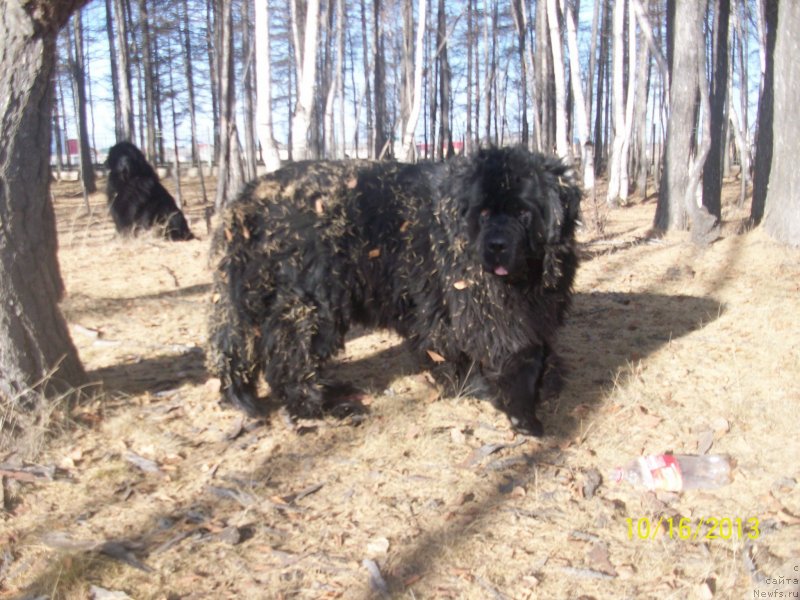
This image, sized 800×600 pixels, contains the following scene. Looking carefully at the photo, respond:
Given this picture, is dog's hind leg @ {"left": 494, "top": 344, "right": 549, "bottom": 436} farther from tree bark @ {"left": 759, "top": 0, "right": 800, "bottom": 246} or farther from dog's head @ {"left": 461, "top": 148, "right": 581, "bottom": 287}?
tree bark @ {"left": 759, "top": 0, "right": 800, "bottom": 246}

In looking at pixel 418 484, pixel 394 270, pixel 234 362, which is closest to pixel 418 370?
pixel 394 270

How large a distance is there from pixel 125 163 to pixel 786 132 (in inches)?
354

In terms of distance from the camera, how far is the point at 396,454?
380 cm

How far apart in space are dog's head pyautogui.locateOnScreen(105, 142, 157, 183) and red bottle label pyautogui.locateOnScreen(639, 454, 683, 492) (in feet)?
30.4

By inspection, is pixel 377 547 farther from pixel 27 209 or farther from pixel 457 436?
pixel 27 209

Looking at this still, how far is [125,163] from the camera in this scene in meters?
10.5

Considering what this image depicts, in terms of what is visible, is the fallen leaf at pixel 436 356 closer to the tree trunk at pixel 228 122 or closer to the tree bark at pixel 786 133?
the tree bark at pixel 786 133

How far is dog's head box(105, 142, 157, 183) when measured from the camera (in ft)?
34.6

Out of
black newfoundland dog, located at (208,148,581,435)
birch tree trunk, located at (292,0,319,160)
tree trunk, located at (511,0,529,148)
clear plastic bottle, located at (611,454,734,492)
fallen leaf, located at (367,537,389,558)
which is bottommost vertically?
fallen leaf, located at (367,537,389,558)

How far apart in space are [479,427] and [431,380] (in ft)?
2.27

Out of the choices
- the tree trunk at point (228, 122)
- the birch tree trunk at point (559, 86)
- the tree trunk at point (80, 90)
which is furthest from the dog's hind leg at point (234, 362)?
the tree trunk at point (80, 90)

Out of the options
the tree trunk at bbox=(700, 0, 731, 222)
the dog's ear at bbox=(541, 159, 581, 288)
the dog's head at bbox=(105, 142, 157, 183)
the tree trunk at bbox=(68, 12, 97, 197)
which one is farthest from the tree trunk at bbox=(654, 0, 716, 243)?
the tree trunk at bbox=(68, 12, 97, 197)

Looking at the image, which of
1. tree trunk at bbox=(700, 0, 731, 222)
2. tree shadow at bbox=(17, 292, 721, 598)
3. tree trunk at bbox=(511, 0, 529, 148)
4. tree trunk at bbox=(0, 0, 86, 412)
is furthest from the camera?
tree trunk at bbox=(511, 0, 529, 148)
